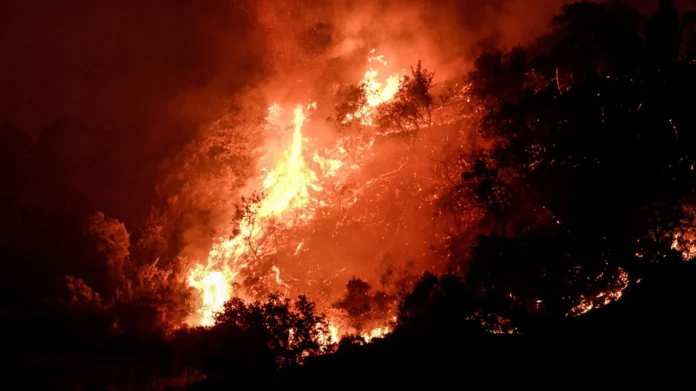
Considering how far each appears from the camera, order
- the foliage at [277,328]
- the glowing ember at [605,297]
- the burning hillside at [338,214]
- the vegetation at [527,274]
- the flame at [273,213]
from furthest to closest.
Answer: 1. the flame at [273,213]
2. the burning hillside at [338,214]
3. the glowing ember at [605,297]
4. the foliage at [277,328]
5. the vegetation at [527,274]

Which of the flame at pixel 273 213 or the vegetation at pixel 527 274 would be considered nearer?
the vegetation at pixel 527 274

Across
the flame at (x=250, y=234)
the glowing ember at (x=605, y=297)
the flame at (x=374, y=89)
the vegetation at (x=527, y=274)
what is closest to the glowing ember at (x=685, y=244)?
the vegetation at (x=527, y=274)

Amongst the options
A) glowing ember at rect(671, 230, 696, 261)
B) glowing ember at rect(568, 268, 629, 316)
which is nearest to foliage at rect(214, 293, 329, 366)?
glowing ember at rect(568, 268, 629, 316)

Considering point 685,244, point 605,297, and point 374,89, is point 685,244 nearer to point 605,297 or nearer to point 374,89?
point 605,297

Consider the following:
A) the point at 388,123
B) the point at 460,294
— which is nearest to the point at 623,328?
the point at 460,294

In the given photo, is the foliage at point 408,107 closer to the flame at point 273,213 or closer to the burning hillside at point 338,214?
the burning hillside at point 338,214

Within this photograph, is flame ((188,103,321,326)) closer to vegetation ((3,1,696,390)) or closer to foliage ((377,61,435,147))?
vegetation ((3,1,696,390))

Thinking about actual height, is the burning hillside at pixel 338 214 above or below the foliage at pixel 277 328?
above

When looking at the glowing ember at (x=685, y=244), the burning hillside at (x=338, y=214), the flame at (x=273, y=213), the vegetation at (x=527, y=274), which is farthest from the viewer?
the flame at (x=273, y=213)

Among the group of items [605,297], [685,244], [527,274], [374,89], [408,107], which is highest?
[374,89]

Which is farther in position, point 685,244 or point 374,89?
point 374,89

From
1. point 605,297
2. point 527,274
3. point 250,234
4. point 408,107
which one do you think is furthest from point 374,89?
point 605,297

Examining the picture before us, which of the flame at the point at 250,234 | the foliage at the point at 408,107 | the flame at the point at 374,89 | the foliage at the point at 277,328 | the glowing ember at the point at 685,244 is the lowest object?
the foliage at the point at 277,328

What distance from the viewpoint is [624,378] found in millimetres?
8273
